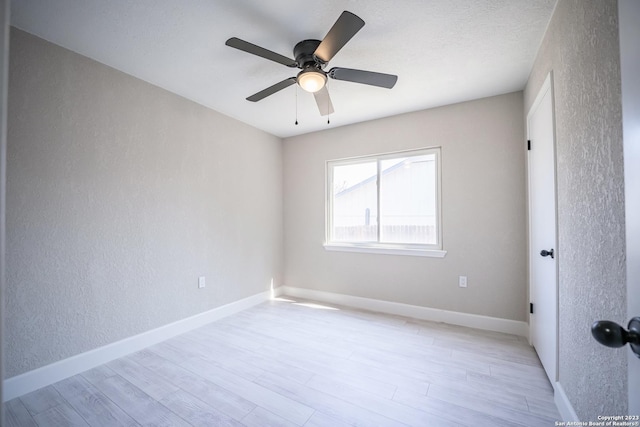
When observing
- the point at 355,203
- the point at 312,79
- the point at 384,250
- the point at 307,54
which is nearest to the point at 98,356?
the point at 312,79

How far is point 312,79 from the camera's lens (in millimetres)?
1821

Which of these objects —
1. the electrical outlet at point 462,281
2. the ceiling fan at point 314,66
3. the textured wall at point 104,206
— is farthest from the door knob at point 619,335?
the textured wall at point 104,206

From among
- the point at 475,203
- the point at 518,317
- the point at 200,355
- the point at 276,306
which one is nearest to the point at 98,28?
the point at 200,355

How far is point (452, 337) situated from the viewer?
2545 mm

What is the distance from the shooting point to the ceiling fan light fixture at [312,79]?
5.90 feet

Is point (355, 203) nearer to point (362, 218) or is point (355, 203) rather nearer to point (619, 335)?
point (362, 218)

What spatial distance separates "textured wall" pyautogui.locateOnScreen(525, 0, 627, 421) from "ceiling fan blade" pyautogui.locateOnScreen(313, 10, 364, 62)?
3.36ft

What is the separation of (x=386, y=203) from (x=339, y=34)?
225cm

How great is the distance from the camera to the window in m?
3.11

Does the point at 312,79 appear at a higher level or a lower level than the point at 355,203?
higher

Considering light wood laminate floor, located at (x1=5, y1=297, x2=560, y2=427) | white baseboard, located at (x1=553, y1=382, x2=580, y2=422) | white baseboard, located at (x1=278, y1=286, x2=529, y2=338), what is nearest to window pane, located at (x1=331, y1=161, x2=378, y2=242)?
white baseboard, located at (x1=278, y1=286, x2=529, y2=338)

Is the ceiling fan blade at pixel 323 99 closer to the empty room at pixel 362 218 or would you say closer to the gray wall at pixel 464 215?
the empty room at pixel 362 218

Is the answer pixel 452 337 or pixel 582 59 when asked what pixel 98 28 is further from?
pixel 452 337

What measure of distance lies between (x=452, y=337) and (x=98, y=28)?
378 cm
